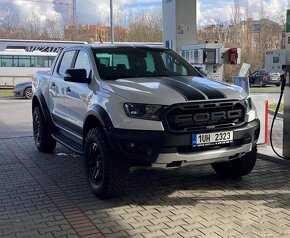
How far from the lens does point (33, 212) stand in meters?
4.68

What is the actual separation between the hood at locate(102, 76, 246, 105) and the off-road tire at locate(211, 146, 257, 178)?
2.87ft

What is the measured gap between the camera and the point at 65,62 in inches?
271

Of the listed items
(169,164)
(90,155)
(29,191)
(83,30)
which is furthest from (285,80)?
(83,30)

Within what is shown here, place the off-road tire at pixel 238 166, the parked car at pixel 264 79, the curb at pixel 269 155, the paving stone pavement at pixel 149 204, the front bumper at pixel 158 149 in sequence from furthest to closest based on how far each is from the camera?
1. the parked car at pixel 264 79
2. the curb at pixel 269 155
3. the off-road tire at pixel 238 166
4. the front bumper at pixel 158 149
5. the paving stone pavement at pixel 149 204

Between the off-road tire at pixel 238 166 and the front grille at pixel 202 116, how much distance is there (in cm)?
76

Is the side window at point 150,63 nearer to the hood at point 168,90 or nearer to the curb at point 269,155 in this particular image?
the hood at point 168,90

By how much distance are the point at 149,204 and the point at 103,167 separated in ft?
2.25

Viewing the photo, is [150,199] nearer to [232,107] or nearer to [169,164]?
[169,164]

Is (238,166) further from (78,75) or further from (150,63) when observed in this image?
(78,75)

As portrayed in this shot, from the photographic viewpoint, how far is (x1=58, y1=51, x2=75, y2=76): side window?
665 centimetres

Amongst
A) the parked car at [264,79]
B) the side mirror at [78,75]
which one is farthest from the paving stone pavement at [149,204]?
the parked car at [264,79]

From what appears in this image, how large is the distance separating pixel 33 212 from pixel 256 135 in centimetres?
277

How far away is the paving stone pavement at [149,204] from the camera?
4145 mm

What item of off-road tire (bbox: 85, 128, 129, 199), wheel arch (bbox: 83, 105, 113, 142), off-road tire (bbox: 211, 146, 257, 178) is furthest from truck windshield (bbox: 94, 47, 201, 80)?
off-road tire (bbox: 211, 146, 257, 178)
